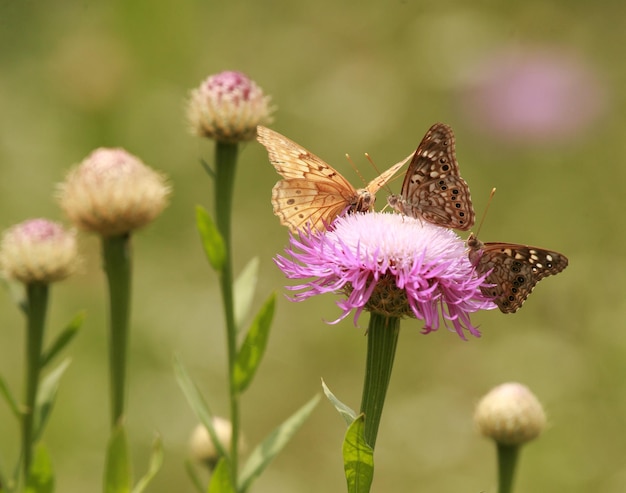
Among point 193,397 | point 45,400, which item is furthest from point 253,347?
point 45,400

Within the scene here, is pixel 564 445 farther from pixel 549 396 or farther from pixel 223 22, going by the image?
pixel 223 22

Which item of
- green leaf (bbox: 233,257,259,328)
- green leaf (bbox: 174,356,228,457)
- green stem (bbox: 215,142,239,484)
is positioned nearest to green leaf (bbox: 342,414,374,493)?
green leaf (bbox: 174,356,228,457)

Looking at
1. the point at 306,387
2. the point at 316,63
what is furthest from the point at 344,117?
the point at 306,387

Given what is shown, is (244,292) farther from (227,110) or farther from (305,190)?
(227,110)

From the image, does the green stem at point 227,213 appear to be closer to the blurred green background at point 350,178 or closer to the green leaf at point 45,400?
the green leaf at point 45,400

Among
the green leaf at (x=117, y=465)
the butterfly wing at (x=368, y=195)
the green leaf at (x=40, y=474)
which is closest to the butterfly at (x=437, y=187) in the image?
the butterfly wing at (x=368, y=195)

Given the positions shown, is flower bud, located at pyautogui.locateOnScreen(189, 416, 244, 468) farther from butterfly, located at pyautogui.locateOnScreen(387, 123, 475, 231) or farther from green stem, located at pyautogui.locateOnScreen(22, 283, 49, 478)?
butterfly, located at pyautogui.locateOnScreen(387, 123, 475, 231)
